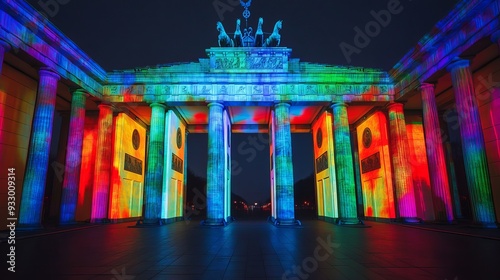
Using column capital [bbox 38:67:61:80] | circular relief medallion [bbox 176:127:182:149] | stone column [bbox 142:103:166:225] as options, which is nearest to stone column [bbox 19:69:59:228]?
column capital [bbox 38:67:61:80]

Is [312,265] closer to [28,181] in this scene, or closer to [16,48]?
[28,181]

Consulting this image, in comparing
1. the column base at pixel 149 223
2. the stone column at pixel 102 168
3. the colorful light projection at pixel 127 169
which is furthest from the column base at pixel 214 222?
the colorful light projection at pixel 127 169

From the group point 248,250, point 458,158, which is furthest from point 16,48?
point 458,158

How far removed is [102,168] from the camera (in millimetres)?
23906

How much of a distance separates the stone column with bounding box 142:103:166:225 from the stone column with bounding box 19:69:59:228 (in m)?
7.15

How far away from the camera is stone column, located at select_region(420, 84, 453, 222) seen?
64.4 ft

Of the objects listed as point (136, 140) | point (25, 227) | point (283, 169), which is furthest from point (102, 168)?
point (283, 169)

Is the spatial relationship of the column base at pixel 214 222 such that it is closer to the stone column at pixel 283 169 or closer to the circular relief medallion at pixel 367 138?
the stone column at pixel 283 169

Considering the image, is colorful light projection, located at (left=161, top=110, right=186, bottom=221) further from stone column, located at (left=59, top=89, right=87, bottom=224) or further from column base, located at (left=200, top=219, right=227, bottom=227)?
stone column, located at (left=59, top=89, right=87, bottom=224)

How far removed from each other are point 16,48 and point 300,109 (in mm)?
22206

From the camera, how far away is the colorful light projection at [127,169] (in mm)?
25766

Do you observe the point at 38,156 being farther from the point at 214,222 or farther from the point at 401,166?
the point at 401,166

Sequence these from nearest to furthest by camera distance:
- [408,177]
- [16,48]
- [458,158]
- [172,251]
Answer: [172,251] < [16,48] < [408,177] < [458,158]

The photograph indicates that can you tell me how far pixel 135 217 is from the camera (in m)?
30.0
